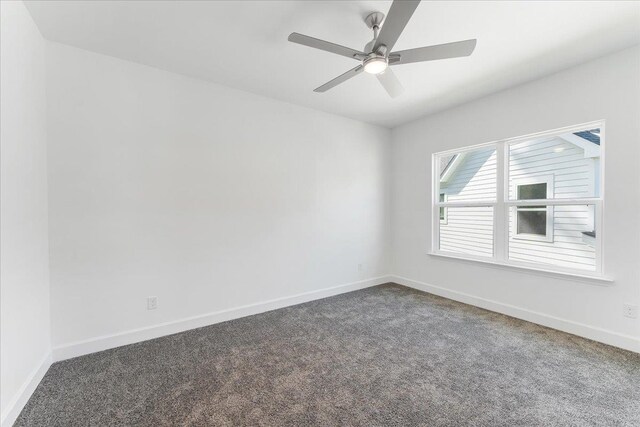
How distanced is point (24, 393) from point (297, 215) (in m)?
2.59

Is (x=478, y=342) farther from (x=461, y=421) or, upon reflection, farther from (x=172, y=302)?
(x=172, y=302)

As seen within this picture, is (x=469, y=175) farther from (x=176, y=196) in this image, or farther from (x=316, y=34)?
(x=176, y=196)

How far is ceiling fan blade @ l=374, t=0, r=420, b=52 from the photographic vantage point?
1.39m

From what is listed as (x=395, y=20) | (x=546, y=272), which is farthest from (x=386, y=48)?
(x=546, y=272)

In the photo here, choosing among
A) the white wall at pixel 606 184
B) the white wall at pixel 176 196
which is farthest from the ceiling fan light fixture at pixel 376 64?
the white wall at pixel 606 184

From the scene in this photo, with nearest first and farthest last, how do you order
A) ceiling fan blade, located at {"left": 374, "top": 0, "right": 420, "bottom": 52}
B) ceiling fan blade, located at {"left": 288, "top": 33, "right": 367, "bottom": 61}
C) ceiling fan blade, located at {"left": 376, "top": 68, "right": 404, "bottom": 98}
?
ceiling fan blade, located at {"left": 374, "top": 0, "right": 420, "bottom": 52} → ceiling fan blade, located at {"left": 288, "top": 33, "right": 367, "bottom": 61} → ceiling fan blade, located at {"left": 376, "top": 68, "right": 404, "bottom": 98}

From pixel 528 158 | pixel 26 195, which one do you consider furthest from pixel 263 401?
pixel 528 158

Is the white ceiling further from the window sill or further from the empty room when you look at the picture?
the window sill

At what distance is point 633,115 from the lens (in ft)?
7.45

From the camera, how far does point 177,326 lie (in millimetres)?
2623

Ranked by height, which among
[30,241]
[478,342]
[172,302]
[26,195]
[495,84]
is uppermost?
[495,84]

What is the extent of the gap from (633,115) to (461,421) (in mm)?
2821

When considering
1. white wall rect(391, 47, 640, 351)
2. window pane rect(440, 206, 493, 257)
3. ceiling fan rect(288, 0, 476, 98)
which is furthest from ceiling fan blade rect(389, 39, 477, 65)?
window pane rect(440, 206, 493, 257)

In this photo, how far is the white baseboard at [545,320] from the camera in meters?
2.32
